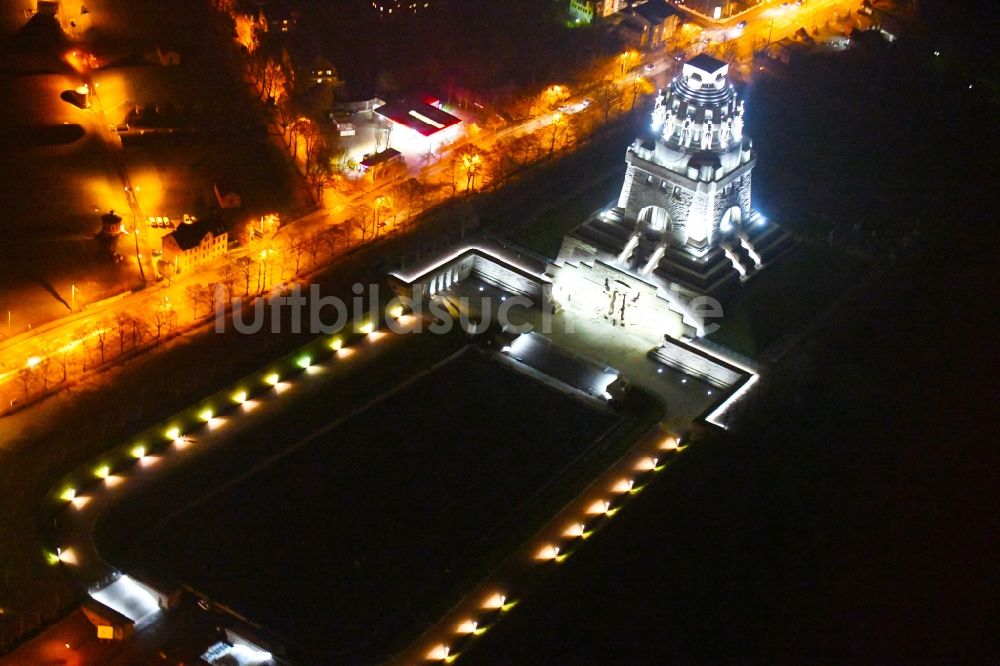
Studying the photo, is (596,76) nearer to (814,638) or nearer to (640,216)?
(640,216)

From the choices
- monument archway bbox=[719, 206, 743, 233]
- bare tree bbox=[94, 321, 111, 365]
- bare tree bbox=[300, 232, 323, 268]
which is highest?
monument archway bbox=[719, 206, 743, 233]

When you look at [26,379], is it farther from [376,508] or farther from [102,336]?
[376,508]

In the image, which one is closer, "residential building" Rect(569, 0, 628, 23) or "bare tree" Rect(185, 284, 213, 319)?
"bare tree" Rect(185, 284, 213, 319)

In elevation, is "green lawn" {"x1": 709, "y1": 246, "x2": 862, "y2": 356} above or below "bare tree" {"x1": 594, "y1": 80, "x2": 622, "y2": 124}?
below

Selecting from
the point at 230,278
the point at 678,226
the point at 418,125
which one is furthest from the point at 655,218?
the point at 230,278

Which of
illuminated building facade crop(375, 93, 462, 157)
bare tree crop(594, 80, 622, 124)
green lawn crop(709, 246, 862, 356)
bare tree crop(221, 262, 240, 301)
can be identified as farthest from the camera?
bare tree crop(594, 80, 622, 124)

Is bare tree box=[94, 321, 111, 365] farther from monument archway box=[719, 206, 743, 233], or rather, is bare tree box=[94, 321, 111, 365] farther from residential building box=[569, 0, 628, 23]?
residential building box=[569, 0, 628, 23]

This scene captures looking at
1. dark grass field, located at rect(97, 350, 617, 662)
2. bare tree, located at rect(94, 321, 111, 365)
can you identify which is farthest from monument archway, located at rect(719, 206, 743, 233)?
bare tree, located at rect(94, 321, 111, 365)

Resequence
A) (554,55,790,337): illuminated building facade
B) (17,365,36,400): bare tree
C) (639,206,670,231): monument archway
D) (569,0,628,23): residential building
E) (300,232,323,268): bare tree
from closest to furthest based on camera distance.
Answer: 1. (17,365,36,400): bare tree
2. (554,55,790,337): illuminated building facade
3. (639,206,670,231): monument archway
4. (300,232,323,268): bare tree
5. (569,0,628,23): residential building

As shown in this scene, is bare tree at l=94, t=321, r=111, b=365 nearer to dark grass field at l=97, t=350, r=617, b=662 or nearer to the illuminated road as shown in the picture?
the illuminated road
